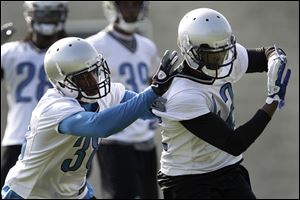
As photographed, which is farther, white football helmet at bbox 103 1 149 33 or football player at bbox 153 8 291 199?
white football helmet at bbox 103 1 149 33

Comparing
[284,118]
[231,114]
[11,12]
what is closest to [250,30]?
[284,118]

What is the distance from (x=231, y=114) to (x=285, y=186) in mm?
3528

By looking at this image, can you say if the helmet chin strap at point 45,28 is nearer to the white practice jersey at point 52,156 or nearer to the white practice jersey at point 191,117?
the white practice jersey at point 52,156

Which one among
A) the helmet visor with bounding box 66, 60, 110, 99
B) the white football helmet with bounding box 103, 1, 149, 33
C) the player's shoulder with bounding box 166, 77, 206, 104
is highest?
the helmet visor with bounding box 66, 60, 110, 99

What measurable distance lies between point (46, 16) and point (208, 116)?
8.36 feet

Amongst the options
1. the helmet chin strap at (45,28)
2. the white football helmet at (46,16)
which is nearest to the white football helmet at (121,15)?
the white football helmet at (46,16)

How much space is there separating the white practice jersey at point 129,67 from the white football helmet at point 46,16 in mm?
241

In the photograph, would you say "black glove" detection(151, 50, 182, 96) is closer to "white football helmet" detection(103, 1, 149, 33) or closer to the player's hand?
the player's hand

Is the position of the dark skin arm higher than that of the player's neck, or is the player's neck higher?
the dark skin arm

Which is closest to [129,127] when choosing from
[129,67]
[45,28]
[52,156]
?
[129,67]

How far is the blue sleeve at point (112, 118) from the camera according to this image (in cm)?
437

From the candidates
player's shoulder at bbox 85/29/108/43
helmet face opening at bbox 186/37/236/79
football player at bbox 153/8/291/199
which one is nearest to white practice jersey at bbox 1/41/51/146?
player's shoulder at bbox 85/29/108/43

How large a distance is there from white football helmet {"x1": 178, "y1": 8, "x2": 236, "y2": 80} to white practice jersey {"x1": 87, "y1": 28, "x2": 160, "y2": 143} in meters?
2.08

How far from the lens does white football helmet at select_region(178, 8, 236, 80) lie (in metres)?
4.55
